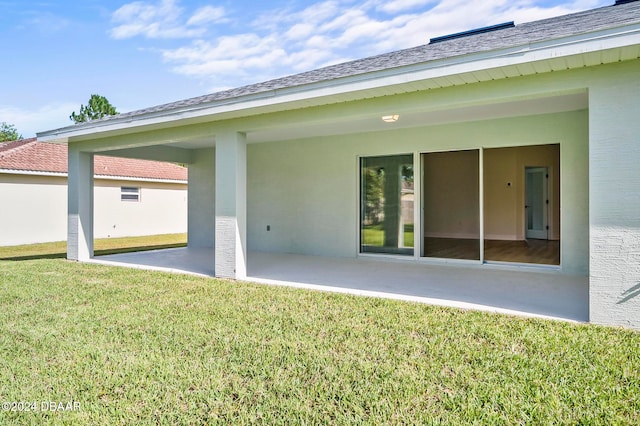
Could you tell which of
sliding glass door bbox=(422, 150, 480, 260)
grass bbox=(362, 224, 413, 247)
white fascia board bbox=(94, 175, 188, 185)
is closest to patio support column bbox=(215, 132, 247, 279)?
grass bbox=(362, 224, 413, 247)

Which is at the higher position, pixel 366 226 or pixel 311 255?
pixel 366 226

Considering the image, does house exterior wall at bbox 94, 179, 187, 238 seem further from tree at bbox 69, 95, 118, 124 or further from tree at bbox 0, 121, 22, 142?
tree at bbox 0, 121, 22, 142

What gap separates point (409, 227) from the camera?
9383mm

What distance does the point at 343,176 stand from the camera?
10195mm

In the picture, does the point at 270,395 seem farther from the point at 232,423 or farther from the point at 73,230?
the point at 73,230

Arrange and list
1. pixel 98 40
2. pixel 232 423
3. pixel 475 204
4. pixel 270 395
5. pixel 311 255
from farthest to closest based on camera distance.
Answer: pixel 475 204 → pixel 98 40 → pixel 311 255 → pixel 270 395 → pixel 232 423

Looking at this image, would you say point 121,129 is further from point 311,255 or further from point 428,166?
point 428,166

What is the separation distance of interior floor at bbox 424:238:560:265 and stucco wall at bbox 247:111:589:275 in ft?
5.48

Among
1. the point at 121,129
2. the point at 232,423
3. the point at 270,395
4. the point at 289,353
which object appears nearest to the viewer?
the point at 232,423

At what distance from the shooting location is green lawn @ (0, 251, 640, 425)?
2.71 meters

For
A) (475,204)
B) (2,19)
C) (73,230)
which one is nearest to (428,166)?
(475,204)

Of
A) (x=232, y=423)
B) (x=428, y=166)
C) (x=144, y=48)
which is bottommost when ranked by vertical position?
(x=232, y=423)

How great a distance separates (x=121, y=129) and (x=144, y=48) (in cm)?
699

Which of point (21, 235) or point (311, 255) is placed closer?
point (311, 255)
